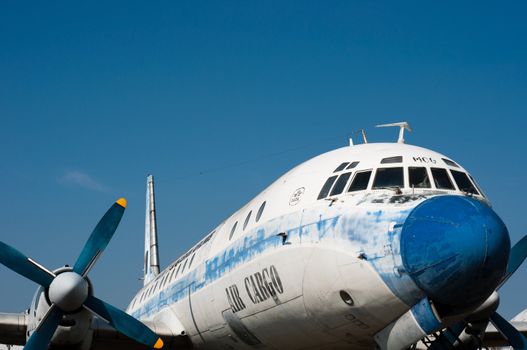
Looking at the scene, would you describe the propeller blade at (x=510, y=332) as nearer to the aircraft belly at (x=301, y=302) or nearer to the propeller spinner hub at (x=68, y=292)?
the aircraft belly at (x=301, y=302)

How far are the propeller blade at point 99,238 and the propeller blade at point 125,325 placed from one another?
32.0 inches

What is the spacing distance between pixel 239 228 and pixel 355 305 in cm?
515

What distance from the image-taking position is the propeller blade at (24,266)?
14289 mm

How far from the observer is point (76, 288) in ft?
45.3

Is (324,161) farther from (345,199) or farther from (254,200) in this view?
(254,200)

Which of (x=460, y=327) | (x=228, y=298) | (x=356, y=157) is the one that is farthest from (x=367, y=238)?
(x=228, y=298)

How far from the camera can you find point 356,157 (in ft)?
39.0

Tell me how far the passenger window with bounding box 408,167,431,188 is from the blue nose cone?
172 centimetres

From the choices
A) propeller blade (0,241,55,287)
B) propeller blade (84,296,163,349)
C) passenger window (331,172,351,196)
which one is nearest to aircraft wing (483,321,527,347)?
propeller blade (84,296,163,349)

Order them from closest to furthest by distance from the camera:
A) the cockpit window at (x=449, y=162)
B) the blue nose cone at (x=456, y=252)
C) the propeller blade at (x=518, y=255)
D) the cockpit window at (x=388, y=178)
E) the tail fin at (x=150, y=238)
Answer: the blue nose cone at (x=456, y=252)
the cockpit window at (x=388, y=178)
the cockpit window at (x=449, y=162)
the propeller blade at (x=518, y=255)
the tail fin at (x=150, y=238)

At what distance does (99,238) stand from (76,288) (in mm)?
1861

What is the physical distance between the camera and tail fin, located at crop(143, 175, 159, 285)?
109 ft

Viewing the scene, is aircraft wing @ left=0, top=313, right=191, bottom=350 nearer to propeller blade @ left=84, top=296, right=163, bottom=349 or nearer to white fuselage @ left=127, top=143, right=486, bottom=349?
propeller blade @ left=84, top=296, right=163, bottom=349

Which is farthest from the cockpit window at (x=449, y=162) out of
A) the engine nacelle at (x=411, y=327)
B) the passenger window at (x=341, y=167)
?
the engine nacelle at (x=411, y=327)
